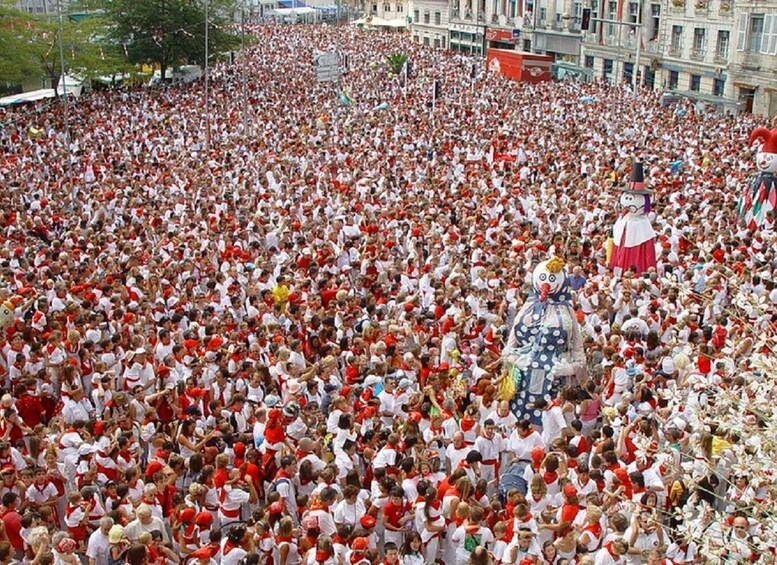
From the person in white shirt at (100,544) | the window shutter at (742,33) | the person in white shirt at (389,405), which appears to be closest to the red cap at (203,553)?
the person in white shirt at (100,544)

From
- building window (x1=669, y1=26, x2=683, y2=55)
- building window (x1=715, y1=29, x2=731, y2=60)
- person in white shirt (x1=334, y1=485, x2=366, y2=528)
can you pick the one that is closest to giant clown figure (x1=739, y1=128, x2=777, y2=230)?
person in white shirt (x1=334, y1=485, x2=366, y2=528)

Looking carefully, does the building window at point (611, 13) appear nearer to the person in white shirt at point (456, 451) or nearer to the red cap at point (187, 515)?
the person in white shirt at point (456, 451)

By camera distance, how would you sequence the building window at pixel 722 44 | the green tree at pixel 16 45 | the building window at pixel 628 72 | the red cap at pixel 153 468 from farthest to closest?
the building window at pixel 628 72, the building window at pixel 722 44, the green tree at pixel 16 45, the red cap at pixel 153 468

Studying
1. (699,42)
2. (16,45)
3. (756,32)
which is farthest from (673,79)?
(16,45)

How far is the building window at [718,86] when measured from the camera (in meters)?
38.1

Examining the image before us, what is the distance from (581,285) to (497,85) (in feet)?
92.2

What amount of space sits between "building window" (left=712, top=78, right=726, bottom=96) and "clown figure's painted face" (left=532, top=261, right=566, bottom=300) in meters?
31.8

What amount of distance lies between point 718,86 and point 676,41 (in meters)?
4.18

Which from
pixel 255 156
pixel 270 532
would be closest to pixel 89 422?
pixel 270 532

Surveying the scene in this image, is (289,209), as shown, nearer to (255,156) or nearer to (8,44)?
(255,156)

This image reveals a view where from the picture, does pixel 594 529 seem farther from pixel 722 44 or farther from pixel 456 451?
pixel 722 44

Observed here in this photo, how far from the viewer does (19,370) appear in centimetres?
1002

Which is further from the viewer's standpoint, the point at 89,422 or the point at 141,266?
the point at 141,266

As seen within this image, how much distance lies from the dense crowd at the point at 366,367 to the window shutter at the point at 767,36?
45.3 feet
